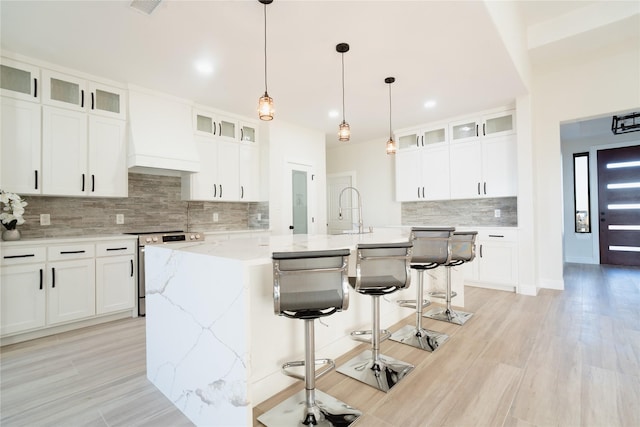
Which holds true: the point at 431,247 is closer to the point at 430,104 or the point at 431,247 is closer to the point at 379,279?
the point at 379,279

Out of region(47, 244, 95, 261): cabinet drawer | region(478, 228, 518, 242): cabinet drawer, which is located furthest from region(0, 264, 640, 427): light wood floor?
region(478, 228, 518, 242): cabinet drawer

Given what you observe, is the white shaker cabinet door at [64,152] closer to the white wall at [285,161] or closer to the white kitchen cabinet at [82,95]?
the white kitchen cabinet at [82,95]

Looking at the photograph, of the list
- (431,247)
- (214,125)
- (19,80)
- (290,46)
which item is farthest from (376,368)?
(19,80)

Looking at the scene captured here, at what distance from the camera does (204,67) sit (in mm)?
3297

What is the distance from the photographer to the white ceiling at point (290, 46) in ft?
7.95

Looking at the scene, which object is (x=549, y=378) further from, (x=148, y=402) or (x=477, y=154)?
(x=477, y=154)

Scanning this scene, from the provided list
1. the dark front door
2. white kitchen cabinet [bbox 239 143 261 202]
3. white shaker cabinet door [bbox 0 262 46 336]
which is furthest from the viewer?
the dark front door

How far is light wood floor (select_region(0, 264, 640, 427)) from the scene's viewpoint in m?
1.71

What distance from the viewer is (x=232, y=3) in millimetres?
2334

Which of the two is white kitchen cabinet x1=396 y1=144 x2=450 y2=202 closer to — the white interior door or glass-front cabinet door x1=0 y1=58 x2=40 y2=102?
the white interior door

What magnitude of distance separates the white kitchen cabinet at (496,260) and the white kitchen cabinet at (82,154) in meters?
5.08

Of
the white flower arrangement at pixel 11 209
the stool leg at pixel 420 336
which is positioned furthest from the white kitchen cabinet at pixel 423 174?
the white flower arrangement at pixel 11 209

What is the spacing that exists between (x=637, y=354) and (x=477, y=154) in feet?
10.9

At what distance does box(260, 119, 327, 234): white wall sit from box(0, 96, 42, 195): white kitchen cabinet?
9.35 feet
